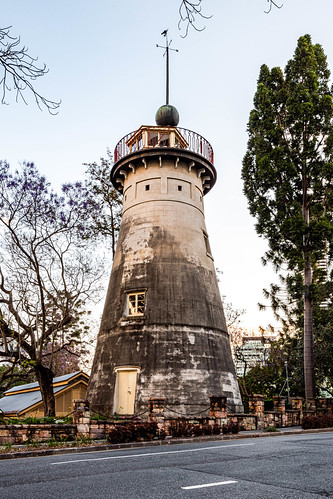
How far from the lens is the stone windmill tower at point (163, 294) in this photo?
19734 millimetres

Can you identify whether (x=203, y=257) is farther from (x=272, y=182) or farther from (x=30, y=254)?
(x=30, y=254)

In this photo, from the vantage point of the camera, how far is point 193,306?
21.3 metres

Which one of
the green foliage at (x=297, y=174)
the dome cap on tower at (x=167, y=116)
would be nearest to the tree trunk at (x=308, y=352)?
the green foliage at (x=297, y=174)

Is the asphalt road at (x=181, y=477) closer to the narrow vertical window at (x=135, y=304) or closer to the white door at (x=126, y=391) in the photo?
the white door at (x=126, y=391)

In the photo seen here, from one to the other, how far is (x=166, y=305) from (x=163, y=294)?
563 millimetres

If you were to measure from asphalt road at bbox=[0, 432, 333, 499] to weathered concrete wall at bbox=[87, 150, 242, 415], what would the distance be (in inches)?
389

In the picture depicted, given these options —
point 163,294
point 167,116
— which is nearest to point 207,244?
point 163,294

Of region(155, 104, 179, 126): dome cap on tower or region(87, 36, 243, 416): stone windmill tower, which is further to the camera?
region(155, 104, 179, 126): dome cap on tower

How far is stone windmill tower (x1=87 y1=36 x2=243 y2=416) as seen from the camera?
19.7 m

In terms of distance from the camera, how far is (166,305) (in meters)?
21.0

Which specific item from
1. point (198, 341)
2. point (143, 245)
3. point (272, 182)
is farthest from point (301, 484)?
point (272, 182)

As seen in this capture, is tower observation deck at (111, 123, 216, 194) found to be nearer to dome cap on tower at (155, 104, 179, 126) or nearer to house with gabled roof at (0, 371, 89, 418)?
dome cap on tower at (155, 104, 179, 126)

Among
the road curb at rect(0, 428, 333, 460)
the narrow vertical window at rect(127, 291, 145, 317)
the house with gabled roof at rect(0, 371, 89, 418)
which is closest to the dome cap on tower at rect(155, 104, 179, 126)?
the narrow vertical window at rect(127, 291, 145, 317)

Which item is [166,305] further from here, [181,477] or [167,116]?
[181,477]
